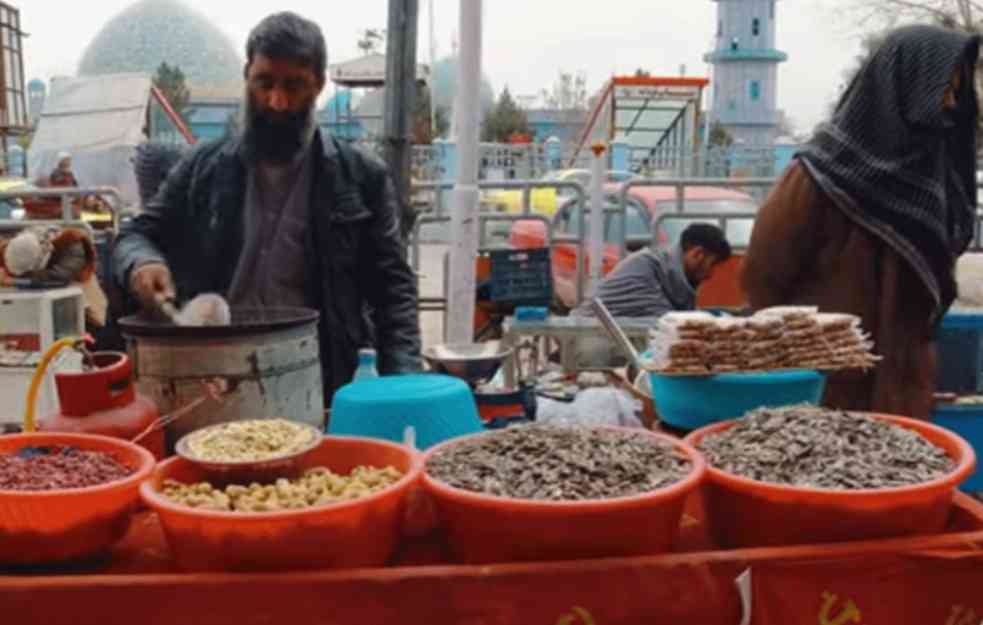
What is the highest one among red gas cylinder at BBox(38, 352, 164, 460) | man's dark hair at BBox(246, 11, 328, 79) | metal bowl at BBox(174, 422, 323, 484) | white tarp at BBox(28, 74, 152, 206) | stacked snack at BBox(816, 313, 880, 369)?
white tarp at BBox(28, 74, 152, 206)

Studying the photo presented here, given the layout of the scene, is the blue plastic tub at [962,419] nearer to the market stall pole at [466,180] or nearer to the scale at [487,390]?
the market stall pole at [466,180]

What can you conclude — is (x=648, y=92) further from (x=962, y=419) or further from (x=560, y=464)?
(x=560, y=464)

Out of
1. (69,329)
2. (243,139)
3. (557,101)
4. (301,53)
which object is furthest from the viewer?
(557,101)

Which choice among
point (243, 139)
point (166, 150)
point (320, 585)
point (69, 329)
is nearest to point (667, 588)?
point (320, 585)

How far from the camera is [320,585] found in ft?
4.25

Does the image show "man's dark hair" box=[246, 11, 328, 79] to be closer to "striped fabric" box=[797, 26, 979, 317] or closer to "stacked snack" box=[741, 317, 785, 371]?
"stacked snack" box=[741, 317, 785, 371]

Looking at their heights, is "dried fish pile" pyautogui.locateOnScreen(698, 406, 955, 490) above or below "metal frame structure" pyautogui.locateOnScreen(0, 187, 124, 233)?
below

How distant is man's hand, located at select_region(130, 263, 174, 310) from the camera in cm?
196

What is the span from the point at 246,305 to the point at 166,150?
4.49ft

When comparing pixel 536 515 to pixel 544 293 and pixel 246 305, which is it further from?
pixel 544 293

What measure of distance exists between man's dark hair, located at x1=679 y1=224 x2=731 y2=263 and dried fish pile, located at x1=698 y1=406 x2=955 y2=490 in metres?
3.76

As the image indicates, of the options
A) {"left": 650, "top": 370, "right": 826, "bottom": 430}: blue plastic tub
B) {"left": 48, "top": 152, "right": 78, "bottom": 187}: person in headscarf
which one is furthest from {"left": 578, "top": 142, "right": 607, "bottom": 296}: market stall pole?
{"left": 48, "top": 152, "right": 78, "bottom": 187}: person in headscarf

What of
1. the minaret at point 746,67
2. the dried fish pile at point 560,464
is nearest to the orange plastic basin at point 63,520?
the dried fish pile at point 560,464

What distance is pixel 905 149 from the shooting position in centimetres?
252
